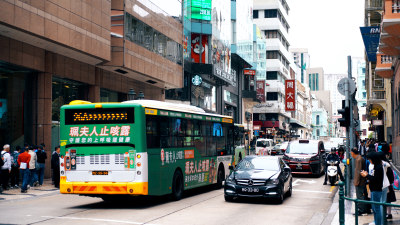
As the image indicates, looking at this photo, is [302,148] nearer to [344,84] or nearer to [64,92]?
[344,84]

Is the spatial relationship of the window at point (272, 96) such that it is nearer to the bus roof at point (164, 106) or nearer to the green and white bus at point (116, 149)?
the bus roof at point (164, 106)

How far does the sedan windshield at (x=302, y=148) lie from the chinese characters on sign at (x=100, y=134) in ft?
51.3

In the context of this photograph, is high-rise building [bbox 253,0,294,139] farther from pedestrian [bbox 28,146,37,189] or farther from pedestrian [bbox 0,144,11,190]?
pedestrian [bbox 0,144,11,190]

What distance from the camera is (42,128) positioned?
26.0 m

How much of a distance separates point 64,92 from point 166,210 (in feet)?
53.6

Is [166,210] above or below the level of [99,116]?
below

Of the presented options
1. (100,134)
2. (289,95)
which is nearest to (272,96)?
(289,95)

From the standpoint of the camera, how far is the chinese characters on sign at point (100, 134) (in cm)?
1482

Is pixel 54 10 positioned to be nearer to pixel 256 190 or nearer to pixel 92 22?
pixel 92 22

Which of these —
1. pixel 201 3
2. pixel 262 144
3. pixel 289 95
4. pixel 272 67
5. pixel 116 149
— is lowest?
pixel 262 144

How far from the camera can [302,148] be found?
28.8 meters

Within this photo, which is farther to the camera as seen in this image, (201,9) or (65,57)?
(201,9)

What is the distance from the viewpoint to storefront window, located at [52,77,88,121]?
27.9m

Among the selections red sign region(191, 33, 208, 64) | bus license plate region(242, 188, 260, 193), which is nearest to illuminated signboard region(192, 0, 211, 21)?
red sign region(191, 33, 208, 64)
